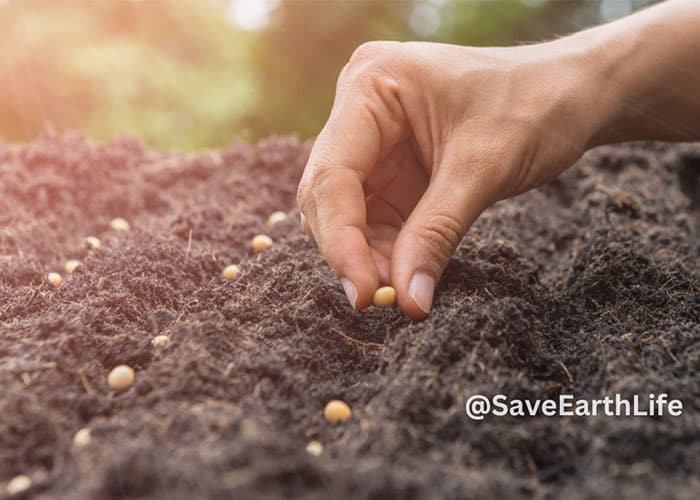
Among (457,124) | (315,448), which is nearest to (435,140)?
(457,124)

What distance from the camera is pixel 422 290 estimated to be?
1.29 metres

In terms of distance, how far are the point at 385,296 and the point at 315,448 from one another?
1.38ft

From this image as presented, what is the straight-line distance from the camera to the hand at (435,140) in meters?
1.32

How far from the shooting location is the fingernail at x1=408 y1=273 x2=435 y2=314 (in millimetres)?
1273

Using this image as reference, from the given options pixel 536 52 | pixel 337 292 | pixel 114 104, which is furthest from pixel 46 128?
pixel 114 104

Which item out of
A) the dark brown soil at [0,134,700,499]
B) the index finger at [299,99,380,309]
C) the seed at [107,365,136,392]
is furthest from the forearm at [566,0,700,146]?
the seed at [107,365,136,392]

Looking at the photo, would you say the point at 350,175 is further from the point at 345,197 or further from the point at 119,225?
the point at 119,225

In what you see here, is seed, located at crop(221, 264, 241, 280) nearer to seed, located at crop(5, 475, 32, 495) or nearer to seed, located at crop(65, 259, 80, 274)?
seed, located at crop(65, 259, 80, 274)

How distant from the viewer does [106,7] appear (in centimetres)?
525

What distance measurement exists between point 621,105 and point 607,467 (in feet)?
3.11

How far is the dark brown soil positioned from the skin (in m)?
0.12

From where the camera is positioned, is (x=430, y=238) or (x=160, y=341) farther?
(x=430, y=238)

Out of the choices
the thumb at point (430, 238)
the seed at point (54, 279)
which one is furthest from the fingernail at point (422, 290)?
the seed at point (54, 279)

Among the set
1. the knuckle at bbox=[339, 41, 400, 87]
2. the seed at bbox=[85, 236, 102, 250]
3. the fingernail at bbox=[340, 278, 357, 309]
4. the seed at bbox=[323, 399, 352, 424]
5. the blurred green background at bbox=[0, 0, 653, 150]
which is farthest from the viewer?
the blurred green background at bbox=[0, 0, 653, 150]
